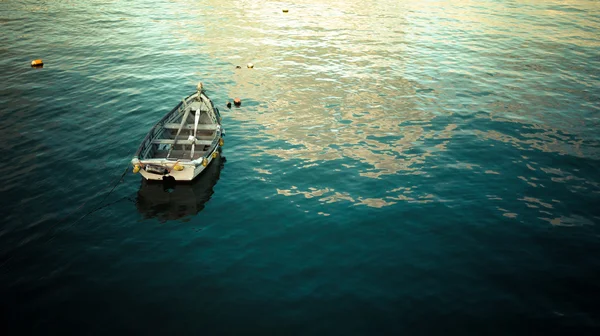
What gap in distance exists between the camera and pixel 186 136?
27.2 meters

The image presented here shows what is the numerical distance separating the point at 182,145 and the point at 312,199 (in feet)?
31.1

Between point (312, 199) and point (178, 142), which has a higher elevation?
point (178, 142)

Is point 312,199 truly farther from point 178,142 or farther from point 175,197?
point 178,142

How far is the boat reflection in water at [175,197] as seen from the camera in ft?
69.2

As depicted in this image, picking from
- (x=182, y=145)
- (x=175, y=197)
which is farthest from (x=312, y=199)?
(x=182, y=145)

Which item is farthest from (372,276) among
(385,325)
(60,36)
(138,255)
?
(60,36)

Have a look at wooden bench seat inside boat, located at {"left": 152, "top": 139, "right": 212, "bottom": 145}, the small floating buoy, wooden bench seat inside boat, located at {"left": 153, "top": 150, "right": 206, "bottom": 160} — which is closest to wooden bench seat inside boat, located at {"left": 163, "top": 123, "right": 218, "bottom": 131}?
wooden bench seat inside boat, located at {"left": 152, "top": 139, "right": 212, "bottom": 145}

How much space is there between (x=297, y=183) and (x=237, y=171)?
13.1 ft

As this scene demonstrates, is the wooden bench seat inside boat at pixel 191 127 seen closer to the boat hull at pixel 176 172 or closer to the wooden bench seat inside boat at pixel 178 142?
the wooden bench seat inside boat at pixel 178 142

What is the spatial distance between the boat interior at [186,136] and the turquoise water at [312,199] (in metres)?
1.71

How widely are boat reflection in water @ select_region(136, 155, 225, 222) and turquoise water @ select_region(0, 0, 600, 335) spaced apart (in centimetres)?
12

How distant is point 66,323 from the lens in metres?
14.6

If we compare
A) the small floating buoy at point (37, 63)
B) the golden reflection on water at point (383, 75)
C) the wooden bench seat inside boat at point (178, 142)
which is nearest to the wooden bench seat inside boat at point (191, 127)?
the wooden bench seat inside boat at point (178, 142)

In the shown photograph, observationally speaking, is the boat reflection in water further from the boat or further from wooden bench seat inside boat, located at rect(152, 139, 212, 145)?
wooden bench seat inside boat, located at rect(152, 139, 212, 145)
